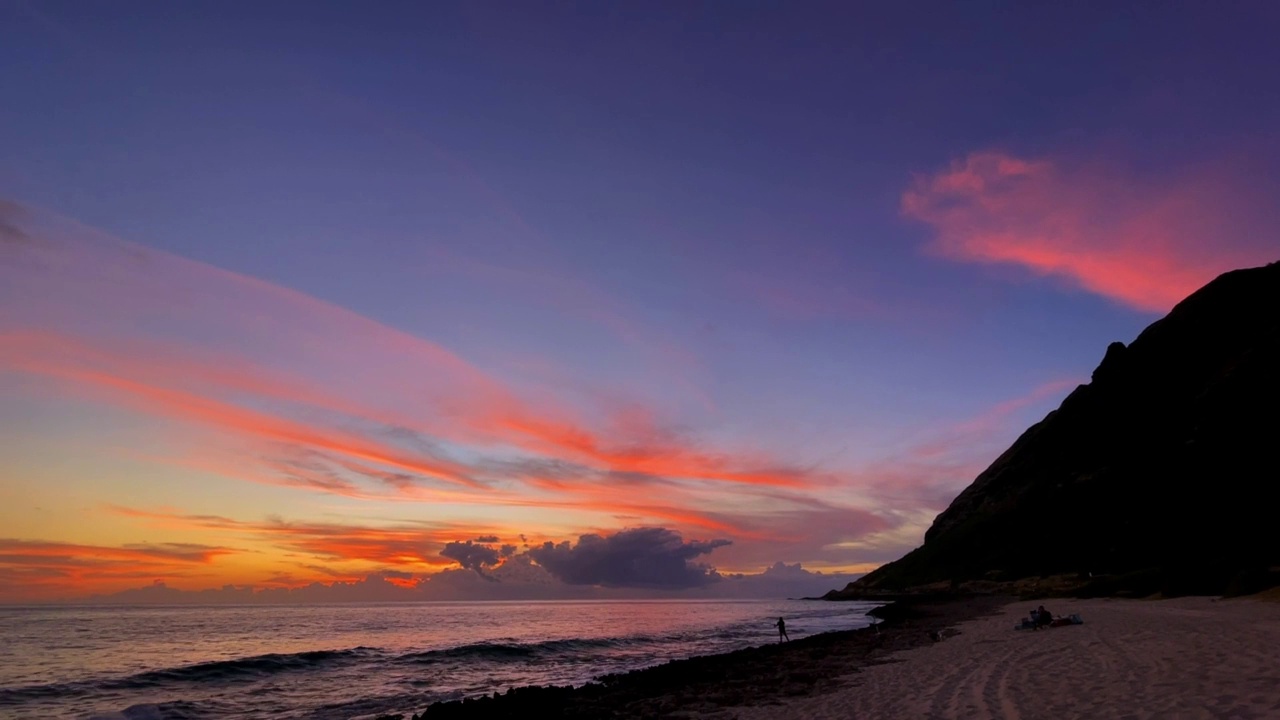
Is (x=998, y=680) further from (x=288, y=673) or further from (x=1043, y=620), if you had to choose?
(x=288, y=673)

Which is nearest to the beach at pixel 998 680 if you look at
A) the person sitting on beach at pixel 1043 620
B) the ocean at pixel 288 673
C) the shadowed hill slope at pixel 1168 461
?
the person sitting on beach at pixel 1043 620

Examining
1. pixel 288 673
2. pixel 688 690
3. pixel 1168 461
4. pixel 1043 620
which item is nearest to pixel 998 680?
pixel 688 690

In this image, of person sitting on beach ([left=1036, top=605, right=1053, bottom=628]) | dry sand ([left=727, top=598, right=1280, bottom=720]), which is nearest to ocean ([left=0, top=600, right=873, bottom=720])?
dry sand ([left=727, top=598, right=1280, bottom=720])

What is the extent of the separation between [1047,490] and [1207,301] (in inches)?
2590

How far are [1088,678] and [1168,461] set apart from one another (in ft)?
558

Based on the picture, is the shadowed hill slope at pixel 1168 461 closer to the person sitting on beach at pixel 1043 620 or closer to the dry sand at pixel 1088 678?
the person sitting on beach at pixel 1043 620

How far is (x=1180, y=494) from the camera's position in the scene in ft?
445

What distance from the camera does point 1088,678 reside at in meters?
19.1

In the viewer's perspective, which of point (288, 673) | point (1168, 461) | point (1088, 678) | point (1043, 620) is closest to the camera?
point (1088, 678)

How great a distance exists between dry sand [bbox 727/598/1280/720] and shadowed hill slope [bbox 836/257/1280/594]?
7881cm

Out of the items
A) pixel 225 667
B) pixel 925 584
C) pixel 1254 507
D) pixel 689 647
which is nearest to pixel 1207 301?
pixel 1254 507

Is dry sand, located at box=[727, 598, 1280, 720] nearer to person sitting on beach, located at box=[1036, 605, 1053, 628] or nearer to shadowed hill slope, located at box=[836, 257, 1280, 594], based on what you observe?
person sitting on beach, located at box=[1036, 605, 1053, 628]

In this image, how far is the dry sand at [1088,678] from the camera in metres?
14.8

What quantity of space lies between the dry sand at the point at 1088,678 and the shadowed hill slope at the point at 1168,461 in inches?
3103
